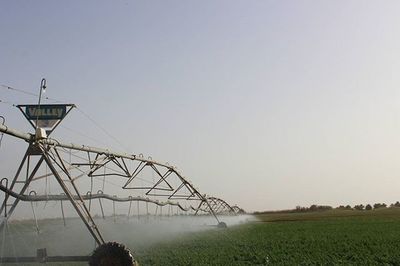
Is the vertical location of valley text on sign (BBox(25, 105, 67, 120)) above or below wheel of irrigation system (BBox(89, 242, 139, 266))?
above

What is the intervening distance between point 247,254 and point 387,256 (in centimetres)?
607

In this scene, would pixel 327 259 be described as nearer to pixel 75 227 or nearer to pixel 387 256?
pixel 387 256

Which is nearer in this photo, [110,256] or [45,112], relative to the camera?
[110,256]

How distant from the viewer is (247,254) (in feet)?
77.0

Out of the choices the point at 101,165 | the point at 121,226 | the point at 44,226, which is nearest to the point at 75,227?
the point at 44,226

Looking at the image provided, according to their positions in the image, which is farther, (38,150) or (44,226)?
(44,226)

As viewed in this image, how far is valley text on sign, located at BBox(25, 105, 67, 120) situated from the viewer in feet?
55.8

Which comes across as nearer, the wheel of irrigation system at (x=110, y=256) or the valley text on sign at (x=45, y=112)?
the wheel of irrigation system at (x=110, y=256)

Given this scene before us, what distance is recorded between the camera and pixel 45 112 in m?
17.2

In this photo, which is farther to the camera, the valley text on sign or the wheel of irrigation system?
the valley text on sign

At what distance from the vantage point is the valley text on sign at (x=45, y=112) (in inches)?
670

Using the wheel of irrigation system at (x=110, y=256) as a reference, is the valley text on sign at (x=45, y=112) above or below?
above

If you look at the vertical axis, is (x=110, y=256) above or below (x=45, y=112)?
below

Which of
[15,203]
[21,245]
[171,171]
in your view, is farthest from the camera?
[171,171]
